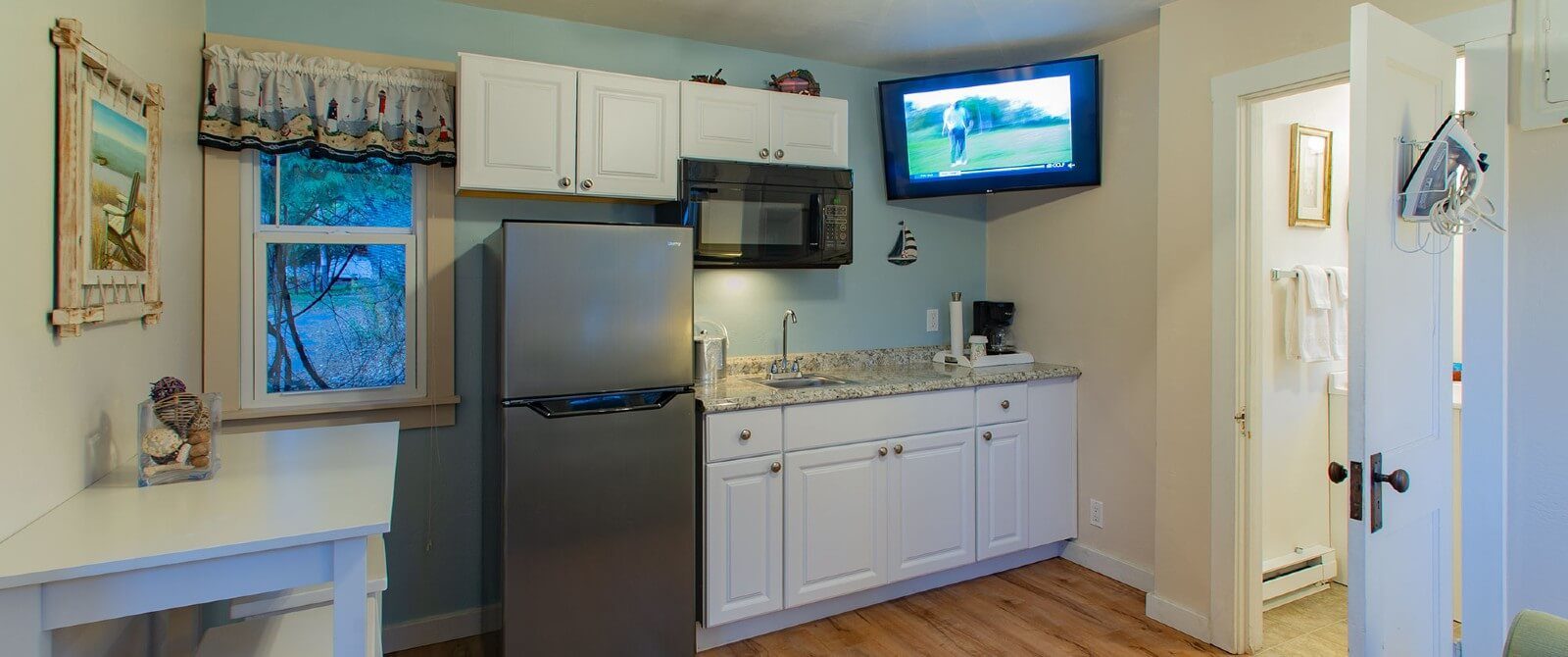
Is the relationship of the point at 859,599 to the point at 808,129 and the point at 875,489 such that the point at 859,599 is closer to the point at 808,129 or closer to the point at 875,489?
the point at 875,489

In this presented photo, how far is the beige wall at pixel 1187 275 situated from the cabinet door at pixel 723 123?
1524mm

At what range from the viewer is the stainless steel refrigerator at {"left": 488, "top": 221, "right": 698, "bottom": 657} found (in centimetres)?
232

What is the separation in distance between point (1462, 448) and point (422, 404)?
3139 mm

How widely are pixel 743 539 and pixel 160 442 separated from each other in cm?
169

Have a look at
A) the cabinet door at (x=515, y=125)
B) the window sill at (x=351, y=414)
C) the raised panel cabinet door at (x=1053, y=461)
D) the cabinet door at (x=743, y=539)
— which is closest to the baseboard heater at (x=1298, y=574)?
the raised panel cabinet door at (x=1053, y=461)

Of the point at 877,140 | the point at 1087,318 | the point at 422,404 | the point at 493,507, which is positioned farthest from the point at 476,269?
the point at 1087,318

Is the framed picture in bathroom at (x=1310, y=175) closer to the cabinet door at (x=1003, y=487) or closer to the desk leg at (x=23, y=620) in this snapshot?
the cabinet door at (x=1003, y=487)

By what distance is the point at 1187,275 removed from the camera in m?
2.79

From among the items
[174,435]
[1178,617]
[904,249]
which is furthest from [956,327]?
[174,435]

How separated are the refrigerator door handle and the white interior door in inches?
72.6

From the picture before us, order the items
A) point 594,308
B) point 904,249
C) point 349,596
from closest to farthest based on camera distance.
Result: 1. point 349,596
2. point 594,308
3. point 904,249

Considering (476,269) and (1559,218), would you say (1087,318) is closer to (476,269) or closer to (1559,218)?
(1559,218)

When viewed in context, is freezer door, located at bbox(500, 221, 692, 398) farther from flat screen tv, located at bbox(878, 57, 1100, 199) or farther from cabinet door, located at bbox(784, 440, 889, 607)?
flat screen tv, located at bbox(878, 57, 1100, 199)

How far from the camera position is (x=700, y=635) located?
2.74 metres
